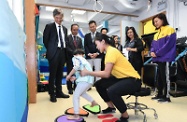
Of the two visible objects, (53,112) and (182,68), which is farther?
(182,68)

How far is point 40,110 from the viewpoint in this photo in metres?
2.42

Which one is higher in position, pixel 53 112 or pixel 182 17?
pixel 182 17

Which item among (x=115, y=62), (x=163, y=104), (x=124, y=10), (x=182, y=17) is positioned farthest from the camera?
(x=124, y=10)

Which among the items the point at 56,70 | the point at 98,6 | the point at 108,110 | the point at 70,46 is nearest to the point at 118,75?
the point at 108,110

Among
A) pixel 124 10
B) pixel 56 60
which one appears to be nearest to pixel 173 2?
pixel 124 10

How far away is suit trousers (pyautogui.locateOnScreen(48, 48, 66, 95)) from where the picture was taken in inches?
116

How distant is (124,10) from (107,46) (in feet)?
15.2

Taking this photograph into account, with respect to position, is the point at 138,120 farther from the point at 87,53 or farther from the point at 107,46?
the point at 87,53

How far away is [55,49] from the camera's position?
2.99 metres

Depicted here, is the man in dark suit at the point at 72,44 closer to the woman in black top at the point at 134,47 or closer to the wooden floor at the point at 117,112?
the wooden floor at the point at 117,112

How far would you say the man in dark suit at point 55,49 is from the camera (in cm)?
296

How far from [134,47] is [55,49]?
1.52 meters

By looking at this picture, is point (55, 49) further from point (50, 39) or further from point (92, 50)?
point (92, 50)

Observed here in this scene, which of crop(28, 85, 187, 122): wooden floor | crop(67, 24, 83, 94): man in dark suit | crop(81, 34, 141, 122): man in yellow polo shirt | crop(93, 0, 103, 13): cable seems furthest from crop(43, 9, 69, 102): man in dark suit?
crop(93, 0, 103, 13): cable
